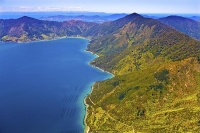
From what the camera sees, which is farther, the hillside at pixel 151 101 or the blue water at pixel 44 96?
the blue water at pixel 44 96

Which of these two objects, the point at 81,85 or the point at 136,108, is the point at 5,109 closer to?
the point at 81,85

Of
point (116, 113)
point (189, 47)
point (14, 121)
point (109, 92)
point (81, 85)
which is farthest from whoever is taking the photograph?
point (189, 47)

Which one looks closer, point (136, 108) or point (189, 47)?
point (136, 108)

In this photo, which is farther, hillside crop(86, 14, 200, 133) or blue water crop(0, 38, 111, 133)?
blue water crop(0, 38, 111, 133)

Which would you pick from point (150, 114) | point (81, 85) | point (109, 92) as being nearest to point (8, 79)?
point (81, 85)

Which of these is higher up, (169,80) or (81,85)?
(169,80)

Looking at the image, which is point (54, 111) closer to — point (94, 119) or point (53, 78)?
point (94, 119)

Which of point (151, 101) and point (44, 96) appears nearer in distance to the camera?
point (151, 101)

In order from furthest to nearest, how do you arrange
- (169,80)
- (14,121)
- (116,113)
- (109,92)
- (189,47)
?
(189,47) → (109,92) → (169,80) → (116,113) → (14,121)

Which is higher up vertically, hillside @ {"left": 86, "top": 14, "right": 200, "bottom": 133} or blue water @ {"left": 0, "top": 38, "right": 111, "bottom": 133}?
hillside @ {"left": 86, "top": 14, "right": 200, "bottom": 133}

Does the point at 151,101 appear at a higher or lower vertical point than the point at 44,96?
higher

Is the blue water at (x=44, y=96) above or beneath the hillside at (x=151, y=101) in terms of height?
beneath
